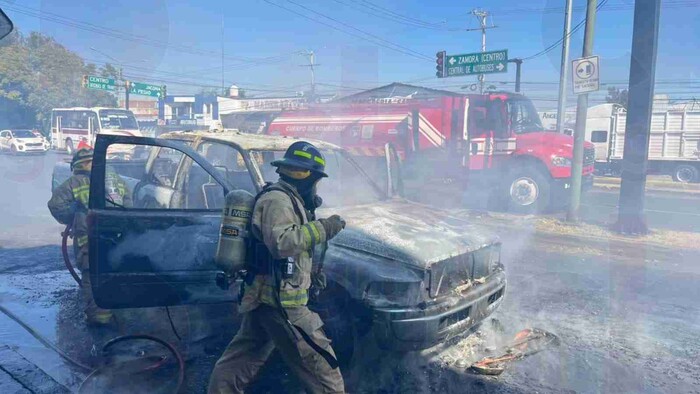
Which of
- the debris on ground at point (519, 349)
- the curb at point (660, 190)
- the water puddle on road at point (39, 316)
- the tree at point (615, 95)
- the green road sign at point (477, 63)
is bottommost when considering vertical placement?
the water puddle on road at point (39, 316)

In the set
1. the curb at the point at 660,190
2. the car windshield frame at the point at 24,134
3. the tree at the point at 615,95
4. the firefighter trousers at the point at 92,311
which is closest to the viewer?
the firefighter trousers at the point at 92,311

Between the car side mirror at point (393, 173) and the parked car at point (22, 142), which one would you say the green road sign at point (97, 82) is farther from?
the car side mirror at point (393, 173)

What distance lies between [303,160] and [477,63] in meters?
18.4

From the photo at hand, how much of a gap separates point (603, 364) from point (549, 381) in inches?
24.0

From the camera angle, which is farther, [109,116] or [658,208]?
[109,116]

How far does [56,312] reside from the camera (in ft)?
16.6

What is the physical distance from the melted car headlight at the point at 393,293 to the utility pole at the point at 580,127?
7.67 meters

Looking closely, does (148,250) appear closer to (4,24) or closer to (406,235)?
(4,24)

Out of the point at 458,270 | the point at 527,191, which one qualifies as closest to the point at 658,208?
the point at 527,191

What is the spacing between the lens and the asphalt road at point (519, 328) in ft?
12.1

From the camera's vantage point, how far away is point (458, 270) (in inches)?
150

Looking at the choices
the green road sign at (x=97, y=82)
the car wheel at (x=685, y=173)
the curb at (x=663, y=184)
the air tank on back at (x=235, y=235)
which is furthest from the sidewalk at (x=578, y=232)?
the green road sign at (x=97, y=82)

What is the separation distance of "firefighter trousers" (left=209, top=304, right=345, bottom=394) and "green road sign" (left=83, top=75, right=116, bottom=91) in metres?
27.2

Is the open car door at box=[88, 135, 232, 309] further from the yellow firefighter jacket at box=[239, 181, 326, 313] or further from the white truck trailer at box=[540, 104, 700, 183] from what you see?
the white truck trailer at box=[540, 104, 700, 183]
